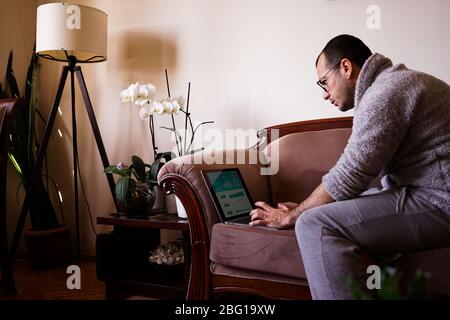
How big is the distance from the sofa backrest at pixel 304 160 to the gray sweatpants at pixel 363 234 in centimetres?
72

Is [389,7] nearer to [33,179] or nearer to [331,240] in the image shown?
[331,240]

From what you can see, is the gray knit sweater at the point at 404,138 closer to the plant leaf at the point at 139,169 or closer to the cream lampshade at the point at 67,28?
the plant leaf at the point at 139,169

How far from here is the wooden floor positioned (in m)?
2.14

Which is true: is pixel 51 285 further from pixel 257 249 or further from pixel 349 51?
pixel 349 51

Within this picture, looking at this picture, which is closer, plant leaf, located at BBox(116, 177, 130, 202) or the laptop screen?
the laptop screen

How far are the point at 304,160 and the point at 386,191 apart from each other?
2.42 feet

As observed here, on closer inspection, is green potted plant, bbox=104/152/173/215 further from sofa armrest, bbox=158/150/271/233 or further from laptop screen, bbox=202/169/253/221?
laptop screen, bbox=202/169/253/221

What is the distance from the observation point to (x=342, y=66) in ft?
4.66

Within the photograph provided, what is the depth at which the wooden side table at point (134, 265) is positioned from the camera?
1.89 meters

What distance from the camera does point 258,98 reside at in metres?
2.45

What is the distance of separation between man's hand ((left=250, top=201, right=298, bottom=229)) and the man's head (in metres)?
0.41

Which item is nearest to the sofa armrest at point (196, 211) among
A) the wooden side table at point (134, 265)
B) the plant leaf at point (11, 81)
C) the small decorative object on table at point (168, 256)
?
the wooden side table at point (134, 265)
